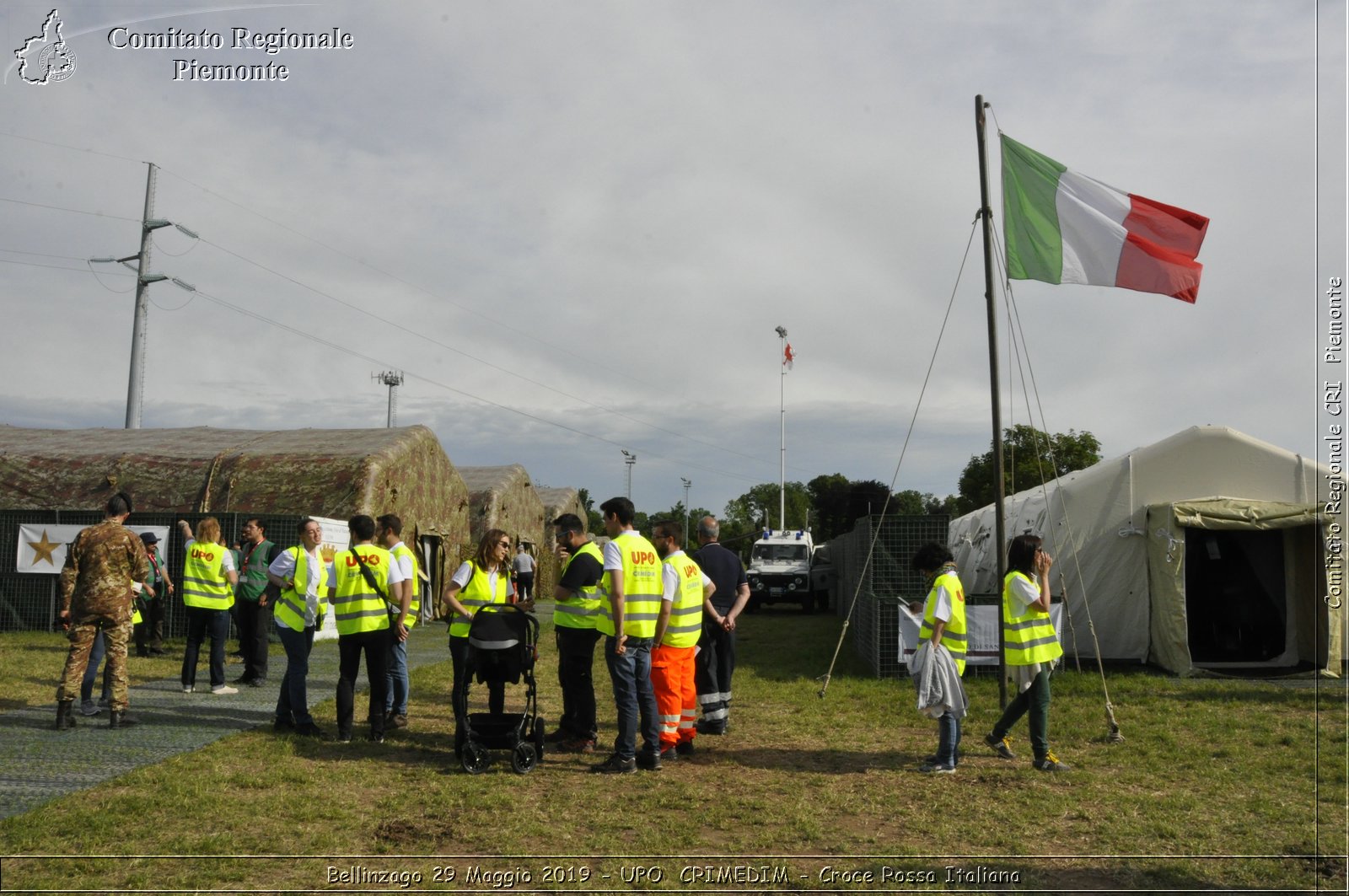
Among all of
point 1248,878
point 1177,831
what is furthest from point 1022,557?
point 1248,878

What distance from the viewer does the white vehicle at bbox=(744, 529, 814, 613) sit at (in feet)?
90.6

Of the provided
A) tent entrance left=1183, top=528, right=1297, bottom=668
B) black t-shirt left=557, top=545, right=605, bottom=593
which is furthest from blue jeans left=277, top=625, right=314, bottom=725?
tent entrance left=1183, top=528, right=1297, bottom=668

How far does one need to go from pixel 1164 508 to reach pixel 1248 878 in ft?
30.0

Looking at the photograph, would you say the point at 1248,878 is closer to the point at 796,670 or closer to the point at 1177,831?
the point at 1177,831

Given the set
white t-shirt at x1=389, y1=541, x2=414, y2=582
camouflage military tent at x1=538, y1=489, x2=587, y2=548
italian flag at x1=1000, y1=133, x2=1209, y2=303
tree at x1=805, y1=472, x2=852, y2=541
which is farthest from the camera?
tree at x1=805, y1=472, x2=852, y2=541

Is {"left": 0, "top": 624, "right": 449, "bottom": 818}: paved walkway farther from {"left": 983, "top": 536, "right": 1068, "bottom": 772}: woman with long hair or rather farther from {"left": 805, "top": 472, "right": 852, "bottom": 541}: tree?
{"left": 805, "top": 472, "right": 852, "bottom": 541}: tree

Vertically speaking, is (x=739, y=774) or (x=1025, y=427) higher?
(x=1025, y=427)

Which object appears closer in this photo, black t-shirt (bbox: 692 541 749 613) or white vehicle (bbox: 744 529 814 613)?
black t-shirt (bbox: 692 541 749 613)

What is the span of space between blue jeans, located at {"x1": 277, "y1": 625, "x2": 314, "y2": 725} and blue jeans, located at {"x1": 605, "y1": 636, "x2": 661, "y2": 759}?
9.06ft

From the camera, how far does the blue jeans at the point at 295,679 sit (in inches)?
324

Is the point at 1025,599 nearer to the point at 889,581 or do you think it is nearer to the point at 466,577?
the point at 466,577

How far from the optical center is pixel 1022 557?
25.2ft

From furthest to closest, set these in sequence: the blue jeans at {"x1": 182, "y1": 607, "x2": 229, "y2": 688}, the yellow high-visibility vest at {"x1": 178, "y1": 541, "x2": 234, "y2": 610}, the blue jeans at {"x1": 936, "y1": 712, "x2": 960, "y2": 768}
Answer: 1. the yellow high-visibility vest at {"x1": 178, "y1": 541, "x2": 234, "y2": 610}
2. the blue jeans at {"x1": 182, "y1": 607, "x2": 229, "y2": 688}
3. the blue jeans at {"x1": 936, "y1": 712, "x2": 960, "y2": 768}

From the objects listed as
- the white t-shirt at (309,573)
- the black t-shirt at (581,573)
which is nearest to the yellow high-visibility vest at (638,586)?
the black t-shirt at (581,573)
